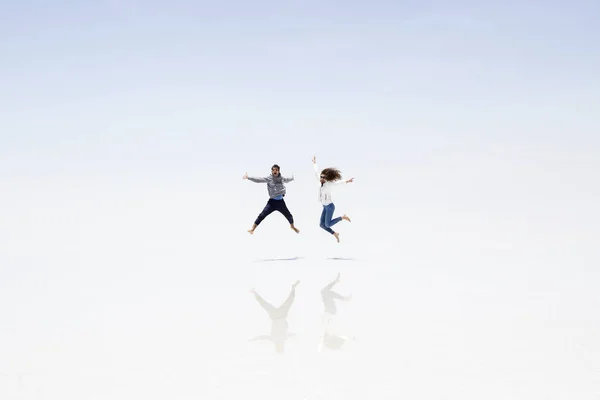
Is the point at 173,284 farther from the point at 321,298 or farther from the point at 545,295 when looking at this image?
the point at 545,295

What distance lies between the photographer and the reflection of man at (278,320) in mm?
7468

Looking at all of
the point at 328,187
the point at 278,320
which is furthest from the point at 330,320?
the point at 328,187

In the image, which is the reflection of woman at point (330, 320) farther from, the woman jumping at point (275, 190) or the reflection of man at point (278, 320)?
the woman jumping at point (275, 190)

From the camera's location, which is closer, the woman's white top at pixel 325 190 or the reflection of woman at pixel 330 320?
the reflection of woman at pixel 330 320

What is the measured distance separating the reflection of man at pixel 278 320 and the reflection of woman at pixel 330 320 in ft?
1.73

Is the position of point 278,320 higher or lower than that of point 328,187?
lower

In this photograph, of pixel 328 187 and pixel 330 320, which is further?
pixel 328 187

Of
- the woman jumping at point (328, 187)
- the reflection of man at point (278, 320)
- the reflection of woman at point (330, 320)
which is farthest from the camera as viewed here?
the woman jumping at point (328, 187)

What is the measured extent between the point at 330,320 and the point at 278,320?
79cm

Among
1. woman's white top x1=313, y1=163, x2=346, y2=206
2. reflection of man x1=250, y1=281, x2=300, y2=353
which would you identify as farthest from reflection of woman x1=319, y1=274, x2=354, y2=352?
woman's white top x1=313, y1=163, x2=346, y2=206

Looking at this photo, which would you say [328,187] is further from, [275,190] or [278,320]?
[278,320]

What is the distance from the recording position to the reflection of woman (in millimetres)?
7344

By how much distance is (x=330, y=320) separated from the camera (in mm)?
8539

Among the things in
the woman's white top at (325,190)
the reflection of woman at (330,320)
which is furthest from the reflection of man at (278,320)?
the woman's white top at (325,190)
